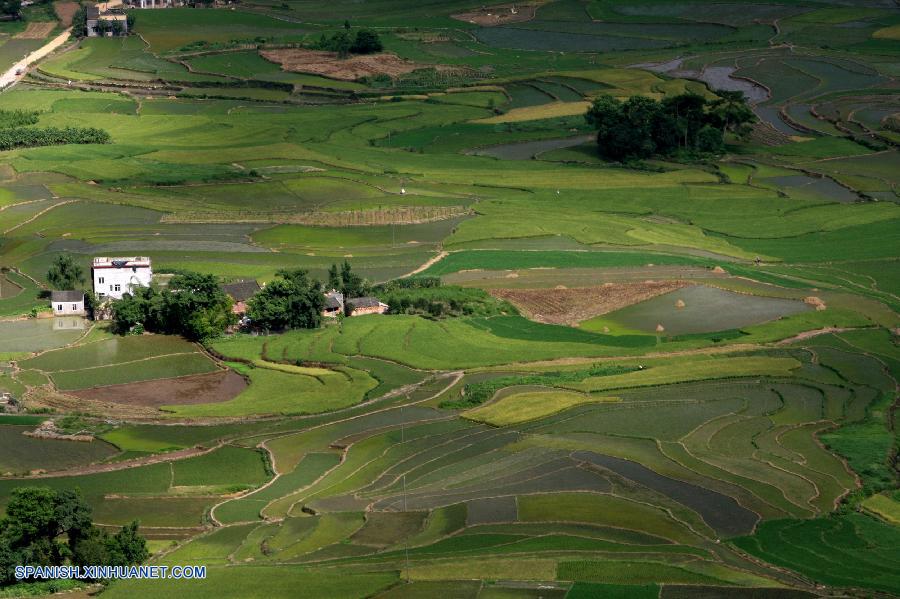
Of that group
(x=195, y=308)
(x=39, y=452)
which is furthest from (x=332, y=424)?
(x=195, y=308)

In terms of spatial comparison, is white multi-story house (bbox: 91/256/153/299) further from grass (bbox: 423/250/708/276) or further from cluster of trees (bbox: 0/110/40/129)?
cluster of trees (bbox: 0/110/40/129)

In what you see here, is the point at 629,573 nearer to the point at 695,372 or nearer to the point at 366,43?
the point at 695,372

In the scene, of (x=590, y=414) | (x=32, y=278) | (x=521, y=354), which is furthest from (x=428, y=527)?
(x=32, y=278)

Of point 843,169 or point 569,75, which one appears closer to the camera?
point 843,169

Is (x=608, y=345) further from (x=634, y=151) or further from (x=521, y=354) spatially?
(x=634, y=151)

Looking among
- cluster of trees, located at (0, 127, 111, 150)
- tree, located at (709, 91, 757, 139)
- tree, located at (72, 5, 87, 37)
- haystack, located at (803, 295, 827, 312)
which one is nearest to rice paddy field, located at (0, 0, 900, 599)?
haystack, located at (803, 295, 827, 312)
